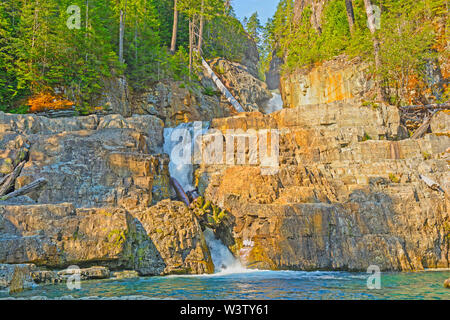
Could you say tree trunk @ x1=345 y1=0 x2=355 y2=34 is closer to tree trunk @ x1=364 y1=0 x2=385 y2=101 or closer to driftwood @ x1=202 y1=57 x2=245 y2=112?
tree trunk @ x1=364 y1=0 x2=385 y2=101

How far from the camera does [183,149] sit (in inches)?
790

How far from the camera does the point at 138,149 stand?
16.7 metres

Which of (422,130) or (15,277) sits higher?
(422,130)

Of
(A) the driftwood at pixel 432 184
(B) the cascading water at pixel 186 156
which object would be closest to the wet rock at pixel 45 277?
(B) the cascading water at pixel 186 156

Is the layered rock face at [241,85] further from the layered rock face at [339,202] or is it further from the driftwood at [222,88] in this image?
the layered rock face at [339,202]

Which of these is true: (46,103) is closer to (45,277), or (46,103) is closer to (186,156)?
(186,156)

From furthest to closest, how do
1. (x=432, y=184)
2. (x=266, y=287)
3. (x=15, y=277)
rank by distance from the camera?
(x=432, y=184) < (x=266, y=287) < (x=15, y=277)

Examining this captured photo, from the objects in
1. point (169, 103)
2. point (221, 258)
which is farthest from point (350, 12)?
point (221, 258)

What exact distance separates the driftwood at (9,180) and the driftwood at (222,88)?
21.0m

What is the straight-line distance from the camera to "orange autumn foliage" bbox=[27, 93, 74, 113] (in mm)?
20484

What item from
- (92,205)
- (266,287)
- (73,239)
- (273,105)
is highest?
(273,105)

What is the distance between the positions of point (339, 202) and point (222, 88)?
71.8 ft

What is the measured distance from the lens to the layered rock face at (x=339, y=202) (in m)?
12.6

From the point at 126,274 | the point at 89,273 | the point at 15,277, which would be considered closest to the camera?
the point at 15,277
